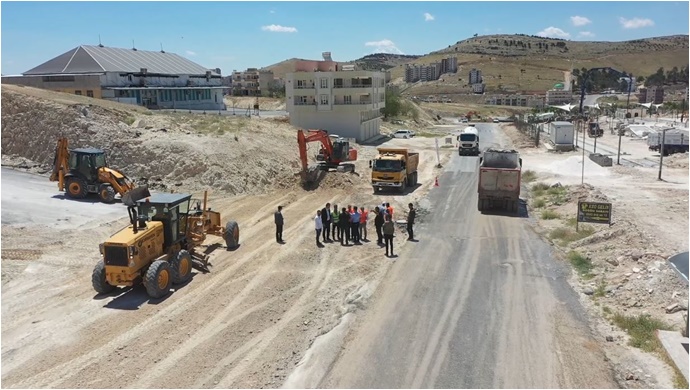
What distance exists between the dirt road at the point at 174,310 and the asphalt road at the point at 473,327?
46.5 inches

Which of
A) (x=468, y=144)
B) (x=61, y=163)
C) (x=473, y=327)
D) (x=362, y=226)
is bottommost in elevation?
(x=473, y=327)

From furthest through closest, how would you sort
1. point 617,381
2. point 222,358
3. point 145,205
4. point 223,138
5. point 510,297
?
point 223,138
point 145,205
point 510,297
point 222,358
point 617,381

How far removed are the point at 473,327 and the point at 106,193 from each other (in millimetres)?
20077

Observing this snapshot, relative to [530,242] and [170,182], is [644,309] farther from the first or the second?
[170,182]

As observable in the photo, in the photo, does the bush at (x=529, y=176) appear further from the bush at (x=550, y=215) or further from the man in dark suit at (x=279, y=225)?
the man in dark suit at (x=279, y=225)

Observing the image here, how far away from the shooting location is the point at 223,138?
34594 millimetres

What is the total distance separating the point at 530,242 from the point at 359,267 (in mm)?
7416

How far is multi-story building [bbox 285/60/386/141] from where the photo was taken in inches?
2245

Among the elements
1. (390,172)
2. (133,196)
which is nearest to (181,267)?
(133,196)

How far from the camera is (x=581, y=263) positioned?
57.8 ft

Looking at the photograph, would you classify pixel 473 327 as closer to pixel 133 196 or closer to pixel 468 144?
pixel 133 196

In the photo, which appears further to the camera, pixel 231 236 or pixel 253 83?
pixel 253 83

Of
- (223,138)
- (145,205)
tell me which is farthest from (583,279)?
(223,138)

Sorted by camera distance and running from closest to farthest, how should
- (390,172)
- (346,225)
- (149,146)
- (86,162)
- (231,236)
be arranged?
(231,236) < (346,225) < (86,162) < (390,172) < (149,146)
